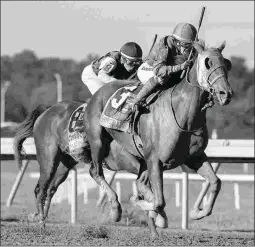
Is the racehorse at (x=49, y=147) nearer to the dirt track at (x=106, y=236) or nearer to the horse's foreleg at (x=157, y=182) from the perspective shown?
the dirt track at (x=106, y=236)

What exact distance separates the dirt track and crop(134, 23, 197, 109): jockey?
158 cm

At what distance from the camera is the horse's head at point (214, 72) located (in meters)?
7.28

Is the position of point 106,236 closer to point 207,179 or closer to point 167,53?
point 207,179

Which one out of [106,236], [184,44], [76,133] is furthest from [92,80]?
[184,44]

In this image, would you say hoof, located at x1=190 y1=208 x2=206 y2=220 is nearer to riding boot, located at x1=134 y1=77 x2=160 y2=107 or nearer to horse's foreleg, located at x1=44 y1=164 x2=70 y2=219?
riding boot, located at x1=134 y1=77 x2=160 y2=107

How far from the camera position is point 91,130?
362 inches

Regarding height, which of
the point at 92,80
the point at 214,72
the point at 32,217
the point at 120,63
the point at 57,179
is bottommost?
the point at 32,217

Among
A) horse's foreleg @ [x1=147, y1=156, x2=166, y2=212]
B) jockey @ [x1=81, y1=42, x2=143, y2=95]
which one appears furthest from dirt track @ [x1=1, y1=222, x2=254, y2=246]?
jockey @ [x1=81, y1=42, x2=143, y2=95]

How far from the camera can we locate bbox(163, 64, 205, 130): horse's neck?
25.7 feet

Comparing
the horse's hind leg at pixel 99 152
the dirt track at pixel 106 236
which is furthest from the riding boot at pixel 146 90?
the dirt track at pixel 106 236

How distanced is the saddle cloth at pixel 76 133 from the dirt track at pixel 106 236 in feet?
2.93

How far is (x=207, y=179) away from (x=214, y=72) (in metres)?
1.27

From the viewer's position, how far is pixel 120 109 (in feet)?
28.5

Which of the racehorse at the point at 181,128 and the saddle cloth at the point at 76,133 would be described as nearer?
the racehorse at the point at 181,128
